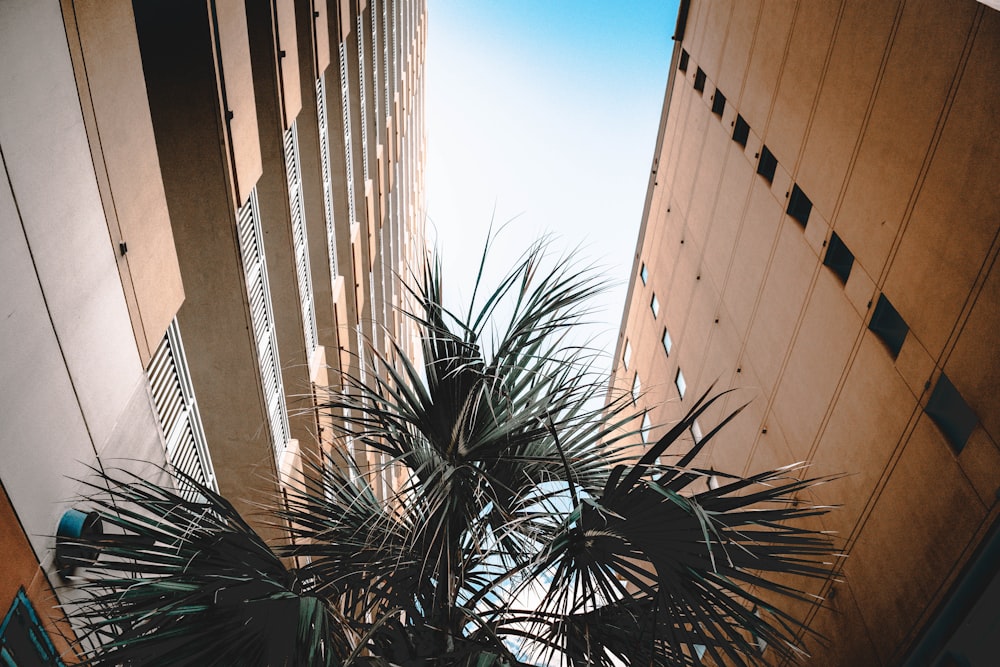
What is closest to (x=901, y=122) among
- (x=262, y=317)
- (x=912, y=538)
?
(x=912, y=538)

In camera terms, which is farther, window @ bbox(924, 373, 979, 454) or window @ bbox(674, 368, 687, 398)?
window @ bbox(674, 368, 687, 398)

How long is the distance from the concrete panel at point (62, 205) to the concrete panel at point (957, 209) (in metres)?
6.65

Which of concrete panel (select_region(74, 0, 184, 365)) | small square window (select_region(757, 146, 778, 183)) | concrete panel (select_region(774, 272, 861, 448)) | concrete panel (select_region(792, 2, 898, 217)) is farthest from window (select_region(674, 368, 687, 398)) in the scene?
concrete panel (select_region(74, 0, 184, 365))

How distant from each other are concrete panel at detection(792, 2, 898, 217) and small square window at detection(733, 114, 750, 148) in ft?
12.0

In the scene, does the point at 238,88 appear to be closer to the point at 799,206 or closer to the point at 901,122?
the point at 901,122

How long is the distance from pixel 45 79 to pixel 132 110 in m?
1.07

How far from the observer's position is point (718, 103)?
1487cm

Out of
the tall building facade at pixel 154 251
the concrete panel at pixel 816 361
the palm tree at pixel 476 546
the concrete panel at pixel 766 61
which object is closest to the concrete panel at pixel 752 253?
the concrete panel at pixel 766 61

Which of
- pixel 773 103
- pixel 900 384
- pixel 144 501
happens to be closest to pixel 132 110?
pixel 144 501

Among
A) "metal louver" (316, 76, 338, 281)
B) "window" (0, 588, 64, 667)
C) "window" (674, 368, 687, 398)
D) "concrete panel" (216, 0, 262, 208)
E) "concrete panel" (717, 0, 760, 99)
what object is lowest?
"window" (0, 588, 64, 667)

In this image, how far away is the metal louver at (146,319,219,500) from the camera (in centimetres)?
612

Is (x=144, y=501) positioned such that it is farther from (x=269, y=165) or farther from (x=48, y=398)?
(x=269, y=165)

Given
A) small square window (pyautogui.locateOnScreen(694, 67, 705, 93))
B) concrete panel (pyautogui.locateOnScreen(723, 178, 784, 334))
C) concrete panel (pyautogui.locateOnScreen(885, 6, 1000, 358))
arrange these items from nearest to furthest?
concrete panel (pyautogui.locateOnScreen(885, 6, 1000, 358))
concrete panel (pyautogui.locateOnScreen(723, 178, 784, 334))
small square window (pyautogui.locateOnScreen(694, 67, 705, 93))

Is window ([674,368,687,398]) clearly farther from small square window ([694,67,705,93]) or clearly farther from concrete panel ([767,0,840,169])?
small square window ([694,67,705,93])
